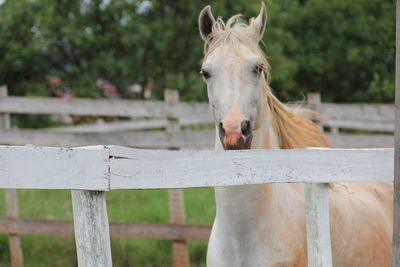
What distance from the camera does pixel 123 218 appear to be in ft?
26.3

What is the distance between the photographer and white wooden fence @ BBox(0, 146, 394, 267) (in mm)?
2715

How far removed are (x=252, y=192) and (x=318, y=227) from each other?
0.97 m

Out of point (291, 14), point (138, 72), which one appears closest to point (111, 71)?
point (138, 72)

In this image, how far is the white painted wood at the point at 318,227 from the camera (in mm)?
3049

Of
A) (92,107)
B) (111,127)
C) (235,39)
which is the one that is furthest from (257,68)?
(111,127)

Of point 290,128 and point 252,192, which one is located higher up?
point 290,128

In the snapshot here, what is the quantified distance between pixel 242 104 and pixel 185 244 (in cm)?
342

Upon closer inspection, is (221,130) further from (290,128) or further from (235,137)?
(290,128)

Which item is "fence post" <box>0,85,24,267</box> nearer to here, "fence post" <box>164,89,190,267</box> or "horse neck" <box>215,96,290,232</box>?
"fence post" <box>164,89,190,267</box>

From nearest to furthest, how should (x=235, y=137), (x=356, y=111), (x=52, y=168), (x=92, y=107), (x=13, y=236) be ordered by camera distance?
(x=52, y=168) → (x=235, y=137) → (x=13, y=236) → (x=92, y=107) → (x=356, y=111)

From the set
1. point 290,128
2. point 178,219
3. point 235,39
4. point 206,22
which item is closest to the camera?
point 235,39

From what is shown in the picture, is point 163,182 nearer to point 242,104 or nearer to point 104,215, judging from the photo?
point 104,215

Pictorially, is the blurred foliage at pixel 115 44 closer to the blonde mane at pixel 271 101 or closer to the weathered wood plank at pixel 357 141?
the weathered wood plank at pixel 357 141

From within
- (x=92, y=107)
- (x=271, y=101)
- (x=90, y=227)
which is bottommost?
(x=90, y=227)
